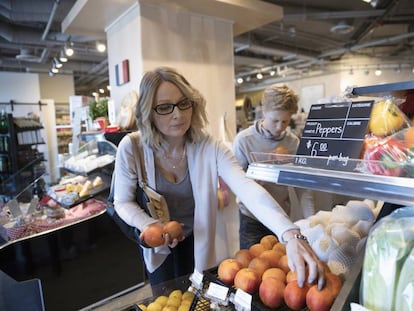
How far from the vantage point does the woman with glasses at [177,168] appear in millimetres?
1502

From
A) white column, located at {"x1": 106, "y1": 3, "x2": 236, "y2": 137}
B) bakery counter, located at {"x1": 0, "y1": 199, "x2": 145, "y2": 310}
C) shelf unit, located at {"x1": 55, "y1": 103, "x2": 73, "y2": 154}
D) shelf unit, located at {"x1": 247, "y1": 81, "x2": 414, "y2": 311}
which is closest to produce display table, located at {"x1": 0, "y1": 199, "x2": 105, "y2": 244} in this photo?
bakery counter, located at {"x1": 0, "y1": 199, "x2": 145, "y2": 310}

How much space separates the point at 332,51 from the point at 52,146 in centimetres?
779

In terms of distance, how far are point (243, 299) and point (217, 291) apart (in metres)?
0.11

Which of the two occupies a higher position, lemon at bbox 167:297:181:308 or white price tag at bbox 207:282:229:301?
white price tag at bbox 207:282:229:301

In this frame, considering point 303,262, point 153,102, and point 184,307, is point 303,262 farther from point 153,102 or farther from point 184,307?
point 153,102

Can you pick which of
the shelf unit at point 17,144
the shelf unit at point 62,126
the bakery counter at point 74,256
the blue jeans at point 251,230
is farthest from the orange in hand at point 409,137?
the shelf unit at point 62,126

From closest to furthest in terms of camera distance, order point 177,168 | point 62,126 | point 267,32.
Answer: point 177,168, point 267,32, point 62,126

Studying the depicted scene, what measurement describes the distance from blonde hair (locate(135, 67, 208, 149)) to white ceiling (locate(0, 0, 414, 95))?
1808 millimetres

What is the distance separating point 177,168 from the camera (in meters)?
1.62

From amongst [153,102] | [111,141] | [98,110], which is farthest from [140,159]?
[98,110]

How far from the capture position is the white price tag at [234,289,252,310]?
947mm

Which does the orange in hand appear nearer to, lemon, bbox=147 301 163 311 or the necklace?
lemon, bbox=147 301 163 311

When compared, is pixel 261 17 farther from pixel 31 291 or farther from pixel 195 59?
pixel 31 291

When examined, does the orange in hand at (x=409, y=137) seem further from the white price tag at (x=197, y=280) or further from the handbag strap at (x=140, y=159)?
the handbag strap at (x=140, y=159)
